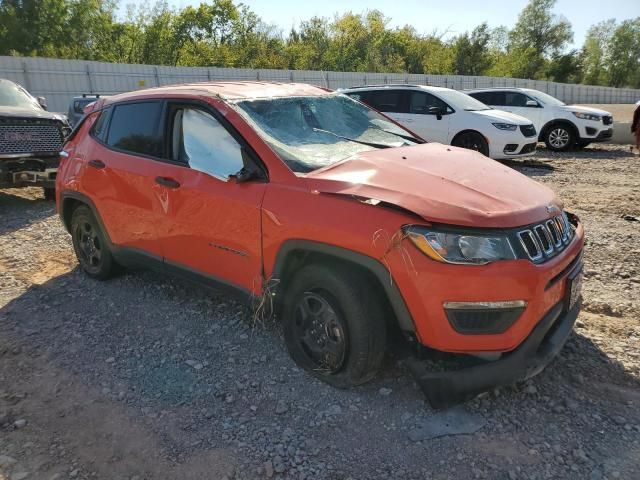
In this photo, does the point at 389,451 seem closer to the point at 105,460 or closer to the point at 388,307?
the point at 388,307

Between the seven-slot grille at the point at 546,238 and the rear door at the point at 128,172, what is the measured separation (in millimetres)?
2533

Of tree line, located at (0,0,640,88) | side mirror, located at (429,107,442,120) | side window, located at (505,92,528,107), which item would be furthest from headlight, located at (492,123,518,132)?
tree line, located at (0,0,640,88)

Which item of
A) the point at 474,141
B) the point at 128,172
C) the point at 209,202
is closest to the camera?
the point at 209,202

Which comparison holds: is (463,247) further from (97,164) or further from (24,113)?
(24,113)

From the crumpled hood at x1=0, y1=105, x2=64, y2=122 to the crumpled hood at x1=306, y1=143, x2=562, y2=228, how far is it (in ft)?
20.8

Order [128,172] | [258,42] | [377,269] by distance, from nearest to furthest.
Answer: [377,269], [128,172], [258,42]

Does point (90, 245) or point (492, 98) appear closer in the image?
point (90, 245)

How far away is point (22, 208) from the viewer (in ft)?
26.0

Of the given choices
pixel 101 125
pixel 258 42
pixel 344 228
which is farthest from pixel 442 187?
pixel 258 42

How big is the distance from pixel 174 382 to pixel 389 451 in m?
1.40

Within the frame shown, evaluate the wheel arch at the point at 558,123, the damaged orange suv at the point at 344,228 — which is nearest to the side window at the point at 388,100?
the wheel arch at the point at 558,123

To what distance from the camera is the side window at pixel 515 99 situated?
13.8 meters

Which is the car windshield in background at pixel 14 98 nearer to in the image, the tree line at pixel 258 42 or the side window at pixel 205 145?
the side window at pixel 205 145

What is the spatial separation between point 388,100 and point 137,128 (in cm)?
832
